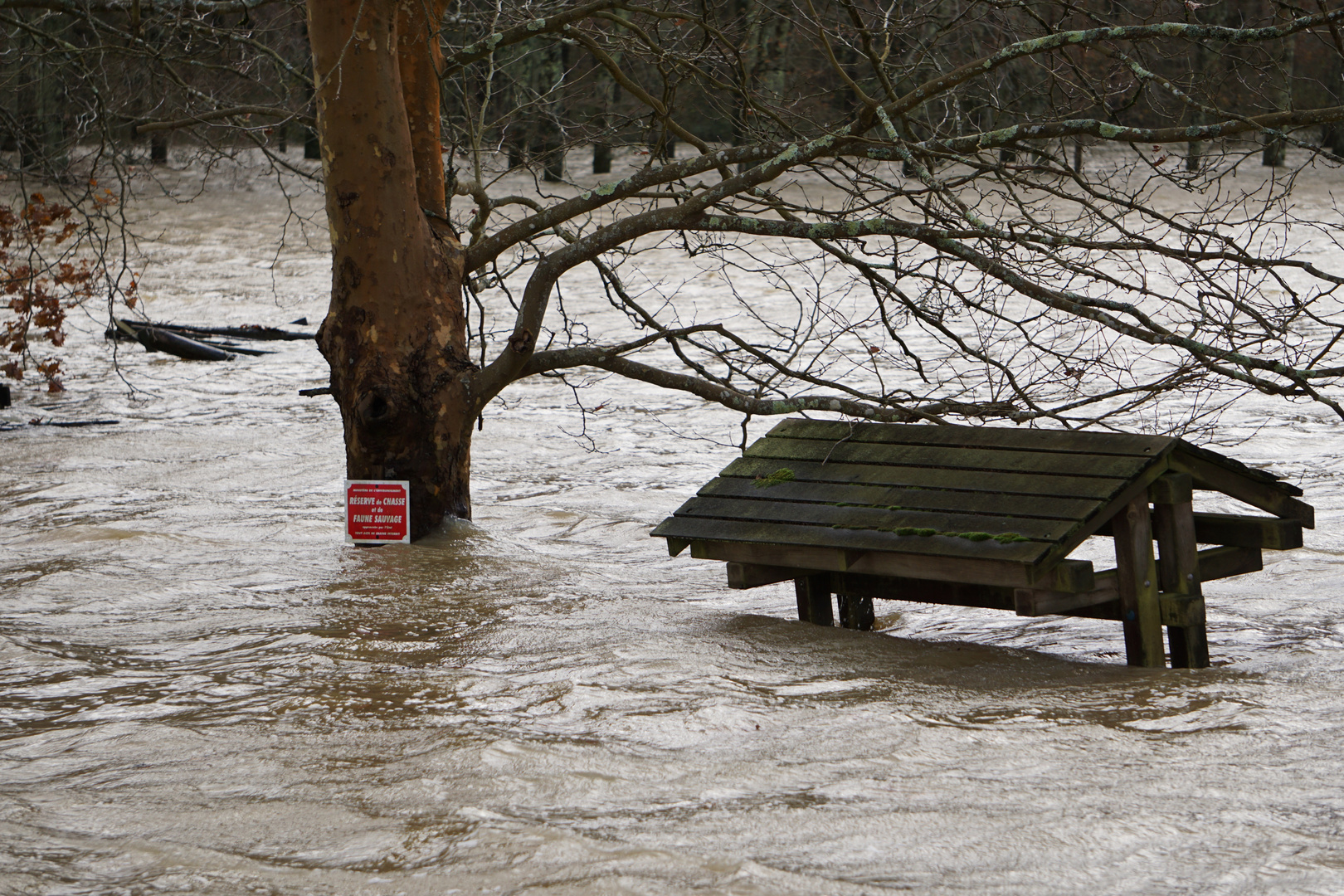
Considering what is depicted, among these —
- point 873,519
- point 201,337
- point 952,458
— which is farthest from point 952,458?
point 201,337

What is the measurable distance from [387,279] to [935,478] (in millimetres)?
3094

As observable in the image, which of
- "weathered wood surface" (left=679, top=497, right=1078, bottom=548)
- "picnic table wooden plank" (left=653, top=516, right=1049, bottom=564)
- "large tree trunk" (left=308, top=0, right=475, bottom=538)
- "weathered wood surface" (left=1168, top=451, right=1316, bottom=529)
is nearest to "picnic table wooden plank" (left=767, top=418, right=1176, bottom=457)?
"weathered wood surface" (left=1168, top=451, right=1316, bottom=529)

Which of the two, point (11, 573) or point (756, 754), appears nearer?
point (756, 754)

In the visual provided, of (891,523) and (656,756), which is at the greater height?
(891,523)

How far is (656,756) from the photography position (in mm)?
3949

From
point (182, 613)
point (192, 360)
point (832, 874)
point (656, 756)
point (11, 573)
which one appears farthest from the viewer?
point (192, 360)

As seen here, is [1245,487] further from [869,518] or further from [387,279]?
[387,279]

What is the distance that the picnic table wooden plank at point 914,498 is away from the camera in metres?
5.09

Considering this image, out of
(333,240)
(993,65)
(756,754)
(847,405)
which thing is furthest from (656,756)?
(333,240)

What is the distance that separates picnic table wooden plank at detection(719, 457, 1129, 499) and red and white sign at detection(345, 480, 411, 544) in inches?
75.1

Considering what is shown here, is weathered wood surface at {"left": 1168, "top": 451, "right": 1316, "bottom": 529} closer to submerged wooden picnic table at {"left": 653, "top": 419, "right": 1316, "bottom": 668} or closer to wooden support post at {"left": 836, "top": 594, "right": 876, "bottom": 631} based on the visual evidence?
submerged wooden picnic table at {"left": 653, "top": 419, "right": 1316, "bottom": 668}

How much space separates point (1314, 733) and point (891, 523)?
178cm

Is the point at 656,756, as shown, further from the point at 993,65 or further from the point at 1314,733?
the point at 993,65

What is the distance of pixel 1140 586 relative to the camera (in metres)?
5.29
